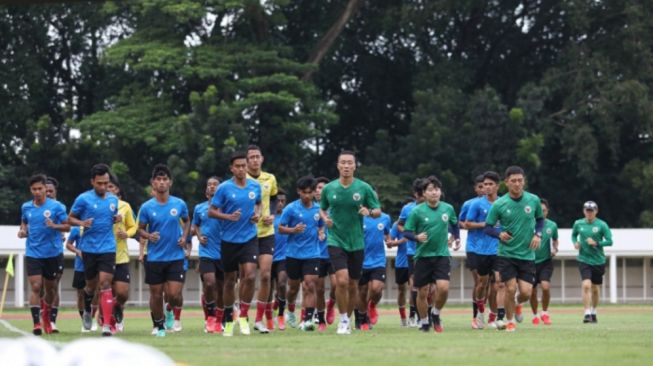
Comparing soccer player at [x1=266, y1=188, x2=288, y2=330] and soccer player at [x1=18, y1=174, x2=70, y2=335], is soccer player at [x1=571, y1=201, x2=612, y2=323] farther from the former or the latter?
soccer player at [x1=18, y1=174, x2=70, y2=335]

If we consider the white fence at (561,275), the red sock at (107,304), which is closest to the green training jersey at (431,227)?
the red sock at (107,304)

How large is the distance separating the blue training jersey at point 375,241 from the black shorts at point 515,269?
316 cm

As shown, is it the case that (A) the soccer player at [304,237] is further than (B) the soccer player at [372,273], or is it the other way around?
(B) the soccer player at [372,273]

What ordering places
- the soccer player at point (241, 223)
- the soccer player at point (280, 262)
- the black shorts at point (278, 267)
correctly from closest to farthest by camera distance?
the soccer player at point (241, 223) < the soccer player at point (280, 262) < the black shorts at point (278, 267)

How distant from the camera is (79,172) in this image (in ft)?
186

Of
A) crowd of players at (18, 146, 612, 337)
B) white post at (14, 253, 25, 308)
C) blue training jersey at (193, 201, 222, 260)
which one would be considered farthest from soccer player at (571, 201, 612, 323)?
white post at (14, 253, 25, 308)

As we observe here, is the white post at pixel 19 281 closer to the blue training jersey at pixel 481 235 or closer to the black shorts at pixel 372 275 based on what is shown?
the black shorts at pixel 372 275

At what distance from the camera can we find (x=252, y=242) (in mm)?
21562

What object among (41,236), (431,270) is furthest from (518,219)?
(41,236)

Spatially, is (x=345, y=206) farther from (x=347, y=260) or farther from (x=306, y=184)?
(x=306, y=184)

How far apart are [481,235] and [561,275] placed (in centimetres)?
2495

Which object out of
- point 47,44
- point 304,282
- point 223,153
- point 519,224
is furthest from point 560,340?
point 47,44

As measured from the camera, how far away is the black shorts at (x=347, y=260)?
2206 centimetres

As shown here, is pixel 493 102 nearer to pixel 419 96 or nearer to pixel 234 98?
pixel 419 96
